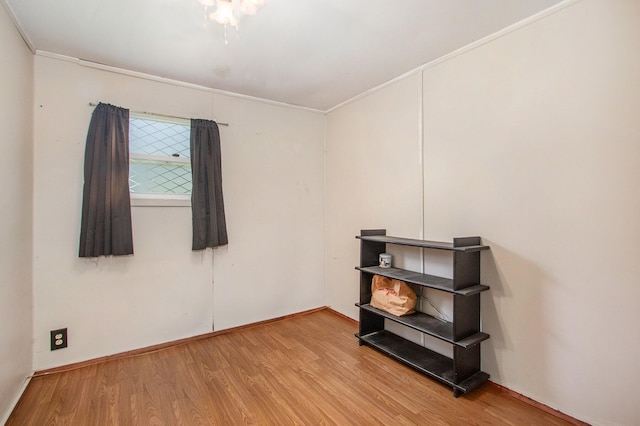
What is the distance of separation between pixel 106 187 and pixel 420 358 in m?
2.81

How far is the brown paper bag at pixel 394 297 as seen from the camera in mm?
2371

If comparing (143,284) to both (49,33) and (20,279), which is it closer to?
(20,279)

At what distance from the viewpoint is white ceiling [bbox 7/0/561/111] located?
1720mm

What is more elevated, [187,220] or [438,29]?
[438,29]

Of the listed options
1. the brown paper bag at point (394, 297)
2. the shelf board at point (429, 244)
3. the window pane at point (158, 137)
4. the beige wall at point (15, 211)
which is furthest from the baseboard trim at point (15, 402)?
the shelf board at point (429, 244)

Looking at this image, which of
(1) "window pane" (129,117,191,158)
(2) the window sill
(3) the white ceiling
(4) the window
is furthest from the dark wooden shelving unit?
(1) "window pane" (129,117,191,158)

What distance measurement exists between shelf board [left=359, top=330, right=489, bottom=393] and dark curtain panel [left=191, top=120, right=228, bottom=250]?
170 centimetres

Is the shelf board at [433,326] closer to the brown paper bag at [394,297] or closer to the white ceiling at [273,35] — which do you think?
the brown paper bag at [394,297]

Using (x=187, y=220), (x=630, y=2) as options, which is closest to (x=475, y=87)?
(x=630, y=2)

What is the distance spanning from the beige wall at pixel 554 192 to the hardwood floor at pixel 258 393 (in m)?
0.35

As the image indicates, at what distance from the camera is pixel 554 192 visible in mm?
1742

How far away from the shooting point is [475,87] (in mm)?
2113

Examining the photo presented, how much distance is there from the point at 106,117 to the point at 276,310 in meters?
A: 2.41

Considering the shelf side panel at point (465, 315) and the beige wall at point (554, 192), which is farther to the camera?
the shelf side panel at point (465, 315)
